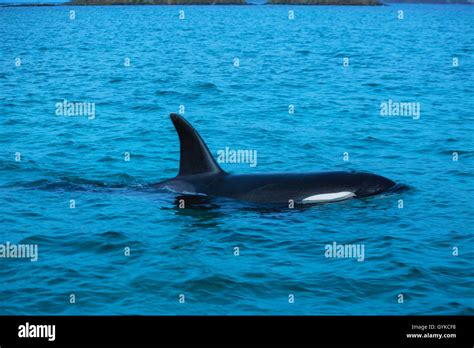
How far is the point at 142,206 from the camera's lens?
1576 cm

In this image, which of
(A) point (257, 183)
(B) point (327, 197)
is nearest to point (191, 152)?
(A) point (257, 183)

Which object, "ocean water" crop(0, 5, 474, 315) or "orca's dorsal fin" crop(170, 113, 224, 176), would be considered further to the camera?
"orca's dorsal fin" crop(170, 113, 224, 176)

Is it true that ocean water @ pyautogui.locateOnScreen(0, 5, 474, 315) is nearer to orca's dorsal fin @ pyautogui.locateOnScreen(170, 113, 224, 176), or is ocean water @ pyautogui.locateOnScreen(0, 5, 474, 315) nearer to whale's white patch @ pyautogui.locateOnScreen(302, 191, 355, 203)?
whale's white patch @ pyautogui.locateOnScreen(302, 191, 355, 203)

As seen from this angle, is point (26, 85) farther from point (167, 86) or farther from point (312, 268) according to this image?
point (312, 268)

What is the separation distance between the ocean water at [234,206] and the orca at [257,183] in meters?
0.35

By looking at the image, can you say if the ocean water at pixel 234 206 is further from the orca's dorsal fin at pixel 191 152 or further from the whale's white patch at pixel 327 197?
the orca's dorsal fin at pixel 191 152

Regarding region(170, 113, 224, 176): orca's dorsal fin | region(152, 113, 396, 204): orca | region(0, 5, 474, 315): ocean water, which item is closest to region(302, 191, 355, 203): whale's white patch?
region(152, 113, 396, 204): orca

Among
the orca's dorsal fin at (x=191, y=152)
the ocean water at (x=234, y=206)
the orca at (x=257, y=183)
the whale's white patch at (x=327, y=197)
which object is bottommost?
the ocean water at (x=234, y=206)

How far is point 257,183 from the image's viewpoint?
15594 mm

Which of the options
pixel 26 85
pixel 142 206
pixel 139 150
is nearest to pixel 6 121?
pixel 139 150

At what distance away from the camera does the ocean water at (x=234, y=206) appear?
1133cm

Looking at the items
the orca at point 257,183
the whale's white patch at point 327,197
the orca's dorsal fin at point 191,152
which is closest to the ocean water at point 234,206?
→ the whale's white patch at point 327,197

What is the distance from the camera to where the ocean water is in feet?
37.2
